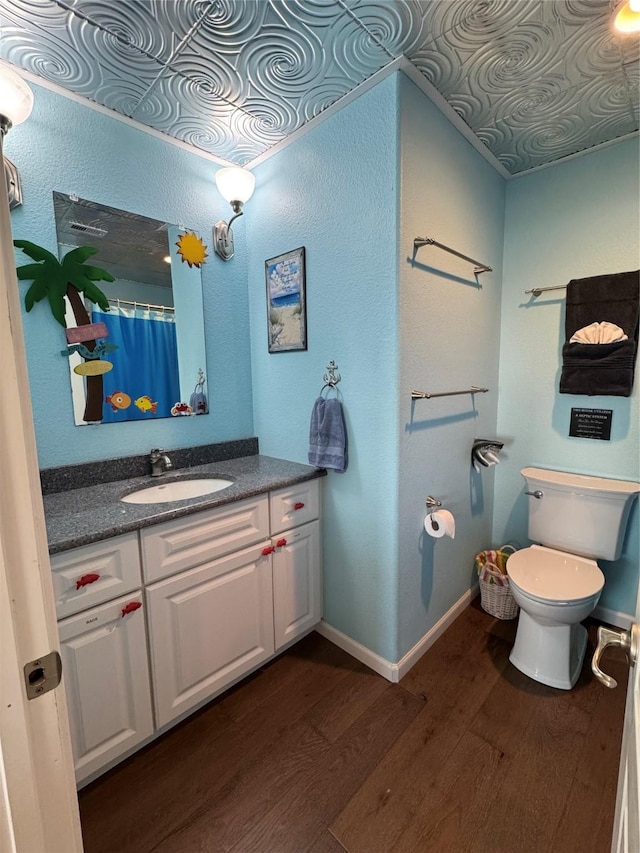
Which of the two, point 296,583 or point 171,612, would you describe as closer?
point 171,612

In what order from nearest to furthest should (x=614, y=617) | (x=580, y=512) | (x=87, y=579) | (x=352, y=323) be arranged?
1. (x=87, y=579)
2. (x=352, y=323)
3. (x=580, y=512)
4. (x=614, y=617)

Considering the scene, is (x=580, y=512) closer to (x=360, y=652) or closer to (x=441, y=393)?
(x=441, y=393)

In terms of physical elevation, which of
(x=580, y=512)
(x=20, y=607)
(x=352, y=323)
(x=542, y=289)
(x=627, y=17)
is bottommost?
(x=580, y=512)

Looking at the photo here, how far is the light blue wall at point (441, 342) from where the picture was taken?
4.95ft

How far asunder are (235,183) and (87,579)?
1.73 metres

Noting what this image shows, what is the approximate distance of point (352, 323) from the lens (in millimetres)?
1627

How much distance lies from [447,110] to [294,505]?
1800 millimetres

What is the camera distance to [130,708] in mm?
1277

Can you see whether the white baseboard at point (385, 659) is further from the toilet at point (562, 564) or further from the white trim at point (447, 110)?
the white trim at point (447, 110)

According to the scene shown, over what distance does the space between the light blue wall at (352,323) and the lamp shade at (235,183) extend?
0.49ft

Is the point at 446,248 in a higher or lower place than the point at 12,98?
lower

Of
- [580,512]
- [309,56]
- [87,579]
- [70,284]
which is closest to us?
[87,579]

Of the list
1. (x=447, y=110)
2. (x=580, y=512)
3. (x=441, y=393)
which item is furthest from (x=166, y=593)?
(x=447, y=110)

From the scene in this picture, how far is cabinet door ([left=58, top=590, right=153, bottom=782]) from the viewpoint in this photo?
1143 mm
